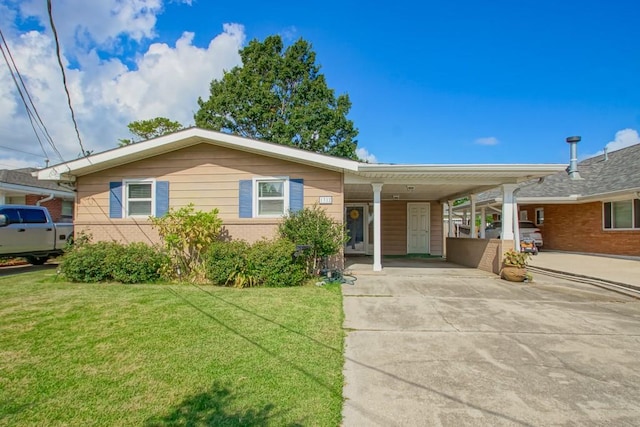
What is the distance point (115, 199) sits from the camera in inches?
364

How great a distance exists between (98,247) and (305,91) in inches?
786

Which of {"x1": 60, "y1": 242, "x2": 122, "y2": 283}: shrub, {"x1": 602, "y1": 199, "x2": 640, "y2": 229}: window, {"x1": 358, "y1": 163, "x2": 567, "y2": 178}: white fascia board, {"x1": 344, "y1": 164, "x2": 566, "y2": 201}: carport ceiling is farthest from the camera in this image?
{"x1": 602, "y1": 199, "x2": 640, "y2": 229}: window

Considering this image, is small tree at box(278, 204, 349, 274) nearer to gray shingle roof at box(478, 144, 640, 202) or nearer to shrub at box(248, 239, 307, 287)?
shrub at box(248, 239, 307, 287)

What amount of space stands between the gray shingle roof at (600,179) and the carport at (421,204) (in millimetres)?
3167

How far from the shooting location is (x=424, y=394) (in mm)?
2949

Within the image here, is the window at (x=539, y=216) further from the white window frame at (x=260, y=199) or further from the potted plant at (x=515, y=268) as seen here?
the white window frame at (x=260, y=199)

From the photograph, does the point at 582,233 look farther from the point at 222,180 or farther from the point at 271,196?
the point at 222,180

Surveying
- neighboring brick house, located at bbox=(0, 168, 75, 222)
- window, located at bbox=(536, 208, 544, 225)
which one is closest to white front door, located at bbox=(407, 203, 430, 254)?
window, located at bbox=(536, 208, 544, 225)

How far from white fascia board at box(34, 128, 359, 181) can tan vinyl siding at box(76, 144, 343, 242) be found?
260 millimetres

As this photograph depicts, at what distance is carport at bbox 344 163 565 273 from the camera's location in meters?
8.66

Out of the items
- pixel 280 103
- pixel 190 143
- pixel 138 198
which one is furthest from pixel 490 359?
pixel 280 103

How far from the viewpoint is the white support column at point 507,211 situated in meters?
8.98

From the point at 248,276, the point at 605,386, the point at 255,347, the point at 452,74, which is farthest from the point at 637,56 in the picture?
the point at 255,347

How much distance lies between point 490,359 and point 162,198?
834cm
